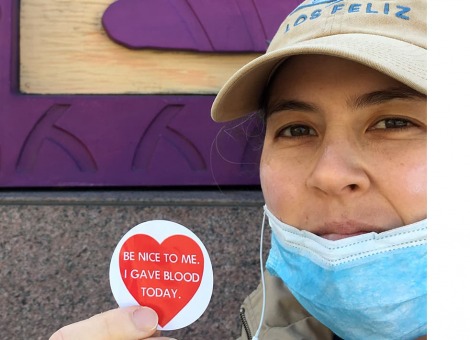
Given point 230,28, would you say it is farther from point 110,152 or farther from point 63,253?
point 63,253

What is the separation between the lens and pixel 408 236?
113cm

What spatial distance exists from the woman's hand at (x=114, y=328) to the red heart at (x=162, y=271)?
56 mm

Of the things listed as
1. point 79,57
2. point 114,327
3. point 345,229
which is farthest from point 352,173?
point 79,57

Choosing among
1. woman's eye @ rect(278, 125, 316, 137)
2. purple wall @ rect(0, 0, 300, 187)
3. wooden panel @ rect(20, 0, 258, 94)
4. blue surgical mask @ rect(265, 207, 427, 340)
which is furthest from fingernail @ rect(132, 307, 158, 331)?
wooden panel @ rect(20, 0, 258, 94)

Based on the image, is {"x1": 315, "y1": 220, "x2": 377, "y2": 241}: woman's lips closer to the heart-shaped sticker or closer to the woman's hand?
the heart-shaped sticker

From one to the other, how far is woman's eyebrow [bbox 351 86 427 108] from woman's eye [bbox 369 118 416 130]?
0.05 meters

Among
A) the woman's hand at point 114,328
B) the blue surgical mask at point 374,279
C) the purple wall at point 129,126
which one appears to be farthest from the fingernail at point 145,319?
the purple wall at point 129,126

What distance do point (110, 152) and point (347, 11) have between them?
5.19 feet

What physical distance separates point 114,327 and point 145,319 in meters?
0.07

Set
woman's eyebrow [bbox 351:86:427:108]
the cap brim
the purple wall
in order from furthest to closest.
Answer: the purple wall
woman's eyebrow [bbox 351:86:427:108]
the cap brim

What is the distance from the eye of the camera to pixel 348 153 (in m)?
1.16

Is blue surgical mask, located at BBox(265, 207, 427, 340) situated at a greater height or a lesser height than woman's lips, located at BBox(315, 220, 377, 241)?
lesser

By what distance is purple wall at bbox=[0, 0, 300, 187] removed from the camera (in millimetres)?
2498
